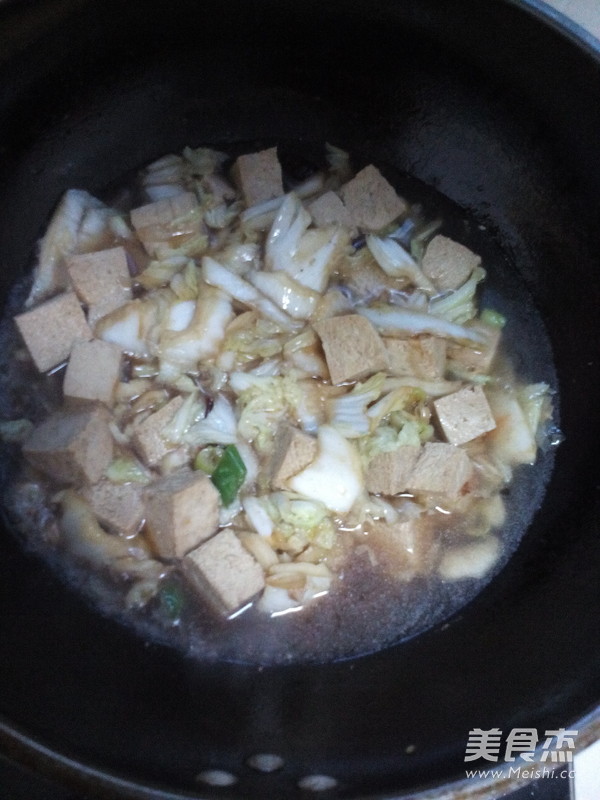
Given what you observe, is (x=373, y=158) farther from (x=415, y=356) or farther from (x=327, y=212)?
(x=415, y=356)

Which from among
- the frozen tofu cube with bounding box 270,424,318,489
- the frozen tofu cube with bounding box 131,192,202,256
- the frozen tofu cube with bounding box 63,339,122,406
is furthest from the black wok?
the frozen tofu cube with bounding box 270,424,318,489

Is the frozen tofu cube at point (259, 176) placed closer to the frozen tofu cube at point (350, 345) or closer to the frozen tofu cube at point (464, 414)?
the frozen tofu cube at point (350, 345)

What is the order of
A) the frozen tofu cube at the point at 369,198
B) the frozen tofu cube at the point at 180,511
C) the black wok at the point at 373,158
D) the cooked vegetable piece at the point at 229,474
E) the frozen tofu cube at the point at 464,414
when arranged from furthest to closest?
the frozen tofu cube at the point at 369,198 → the frozen tofu cube at the point at 464,414 → the cooked vegetable piece at the point at 229,474 → the frozen tofu cube at the point at 180,511 → the black wok at the point at 373,158

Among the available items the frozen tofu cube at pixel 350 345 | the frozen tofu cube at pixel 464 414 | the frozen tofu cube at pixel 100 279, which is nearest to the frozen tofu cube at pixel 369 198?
the frozen tofu cube at pixel 350 345

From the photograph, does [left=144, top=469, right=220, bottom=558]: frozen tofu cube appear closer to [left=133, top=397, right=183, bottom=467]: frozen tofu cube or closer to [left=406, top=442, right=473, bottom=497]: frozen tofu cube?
[left=133, top=397, right=183, bottom=467]: frozen tofu cube

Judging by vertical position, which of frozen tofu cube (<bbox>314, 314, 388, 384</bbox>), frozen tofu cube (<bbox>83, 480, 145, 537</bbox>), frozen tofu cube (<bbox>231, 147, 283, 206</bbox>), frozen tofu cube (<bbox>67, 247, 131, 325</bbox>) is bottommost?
frozen tofu cube (<bbox>83, 480, 145, 537</bbox>)

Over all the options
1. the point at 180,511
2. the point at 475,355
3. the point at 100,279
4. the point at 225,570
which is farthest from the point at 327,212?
the point at 225,570
